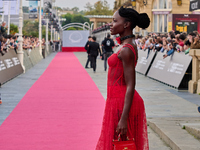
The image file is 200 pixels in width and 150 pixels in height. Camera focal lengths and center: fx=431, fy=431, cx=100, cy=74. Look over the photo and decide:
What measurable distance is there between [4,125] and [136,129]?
5.01 m

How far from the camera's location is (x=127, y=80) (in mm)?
3652

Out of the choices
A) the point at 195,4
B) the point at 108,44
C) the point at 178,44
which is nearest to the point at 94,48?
the point at 108,44

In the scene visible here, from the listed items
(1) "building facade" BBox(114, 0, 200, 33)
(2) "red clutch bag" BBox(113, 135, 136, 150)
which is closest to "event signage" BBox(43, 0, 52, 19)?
(1) "building facade" BBox(114, 0, 200, 33)

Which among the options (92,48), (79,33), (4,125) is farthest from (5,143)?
(79,33)

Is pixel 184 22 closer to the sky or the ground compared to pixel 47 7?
closer to the ground

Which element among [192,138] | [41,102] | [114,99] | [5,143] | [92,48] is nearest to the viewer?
[114,99]

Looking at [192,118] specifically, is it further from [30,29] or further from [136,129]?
[30,29]

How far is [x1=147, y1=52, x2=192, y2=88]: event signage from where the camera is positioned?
46.6ft

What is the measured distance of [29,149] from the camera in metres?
6.45

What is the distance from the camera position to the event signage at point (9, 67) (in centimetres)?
1657

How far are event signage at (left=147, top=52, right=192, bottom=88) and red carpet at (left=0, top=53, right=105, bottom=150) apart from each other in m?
2.84

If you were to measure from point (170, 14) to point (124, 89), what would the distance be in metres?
25.4

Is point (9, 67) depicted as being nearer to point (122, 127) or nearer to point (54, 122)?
point (54, 122)

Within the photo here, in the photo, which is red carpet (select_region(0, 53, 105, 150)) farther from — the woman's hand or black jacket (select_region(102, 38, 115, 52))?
black jacket (select_region(102, 38, 115, 52))
